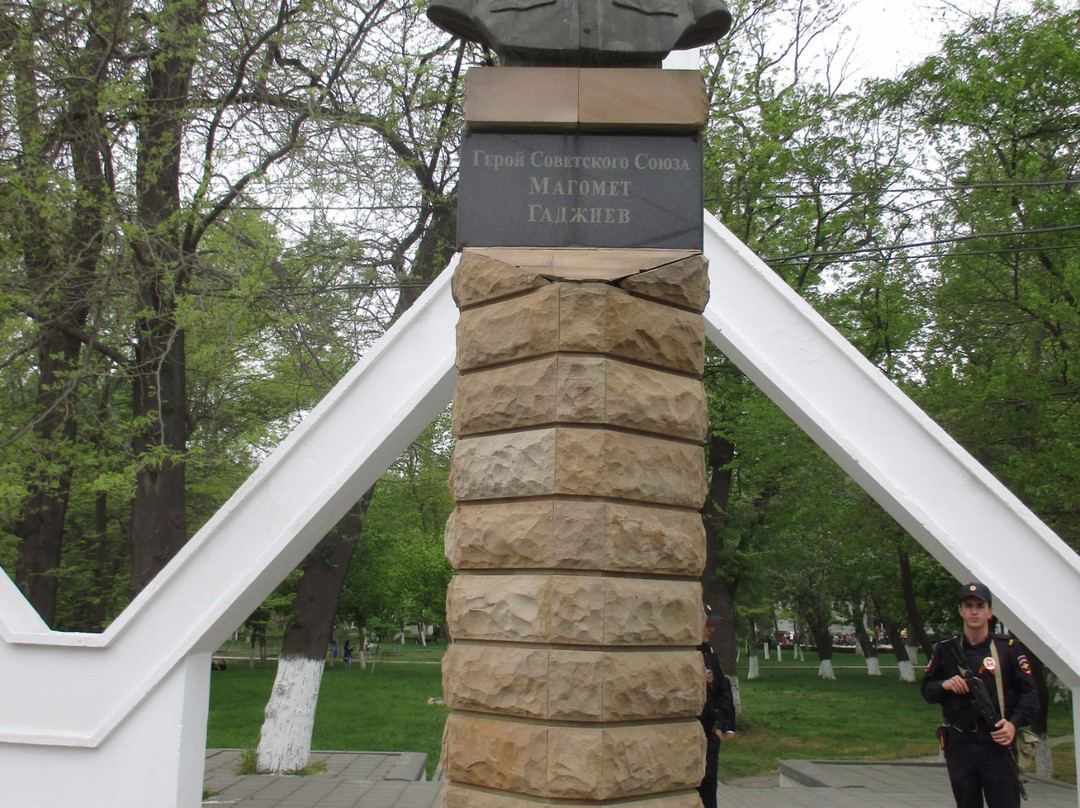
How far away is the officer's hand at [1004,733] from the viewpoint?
4828mm

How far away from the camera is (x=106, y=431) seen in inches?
356

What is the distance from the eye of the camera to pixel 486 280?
12.0 feet

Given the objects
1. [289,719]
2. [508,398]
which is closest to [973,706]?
[508,398]

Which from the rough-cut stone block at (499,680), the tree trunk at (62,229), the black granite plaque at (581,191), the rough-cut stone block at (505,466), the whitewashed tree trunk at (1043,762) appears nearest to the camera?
the rough-cut stone block at (499,680)

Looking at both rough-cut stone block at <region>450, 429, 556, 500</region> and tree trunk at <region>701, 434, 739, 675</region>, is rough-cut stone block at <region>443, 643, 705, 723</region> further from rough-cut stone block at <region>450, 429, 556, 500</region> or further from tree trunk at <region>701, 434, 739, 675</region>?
tree trunk at <region>701, 434, 739, 675</region>

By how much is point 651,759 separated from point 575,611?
1.82 feet

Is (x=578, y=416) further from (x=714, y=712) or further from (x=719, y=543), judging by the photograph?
(x=719, y=543)

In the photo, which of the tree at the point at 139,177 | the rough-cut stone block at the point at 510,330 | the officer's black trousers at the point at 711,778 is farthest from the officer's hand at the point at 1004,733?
the tree at the point at 139,177

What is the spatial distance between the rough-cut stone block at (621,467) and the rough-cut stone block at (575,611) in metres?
0.29

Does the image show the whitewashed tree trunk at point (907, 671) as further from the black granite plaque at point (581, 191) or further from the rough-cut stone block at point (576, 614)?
the rough-cut stone block at point (576, 614)

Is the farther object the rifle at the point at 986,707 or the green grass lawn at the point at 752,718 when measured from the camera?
the green grass lawn at the point at 752,718

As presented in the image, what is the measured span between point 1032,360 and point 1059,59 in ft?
11.3

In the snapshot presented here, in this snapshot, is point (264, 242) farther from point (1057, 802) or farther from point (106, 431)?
point (1057, 802)

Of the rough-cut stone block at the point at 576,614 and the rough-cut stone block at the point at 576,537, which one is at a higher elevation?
the rough-cut stone block at the point at 576,537
